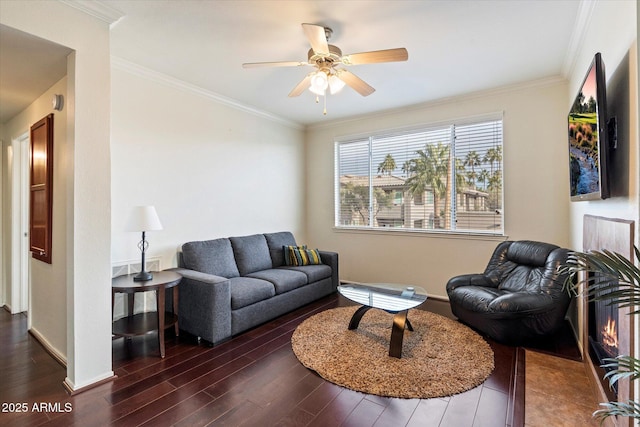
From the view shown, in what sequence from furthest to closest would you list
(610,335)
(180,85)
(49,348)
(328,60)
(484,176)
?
(484,176) < (180,85) < (49,348) < (328,60) < (610,335)

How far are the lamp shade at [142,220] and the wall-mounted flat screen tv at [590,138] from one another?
3.26 meters

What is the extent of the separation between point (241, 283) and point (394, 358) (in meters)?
1.72

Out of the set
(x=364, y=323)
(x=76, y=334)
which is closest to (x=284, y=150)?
(x=364, y=323)

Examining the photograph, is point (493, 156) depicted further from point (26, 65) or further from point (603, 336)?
A: point (26, 65)

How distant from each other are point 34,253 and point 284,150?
3343 millimetres

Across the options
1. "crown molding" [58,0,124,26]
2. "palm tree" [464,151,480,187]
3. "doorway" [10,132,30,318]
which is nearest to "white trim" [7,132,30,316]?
"doorway" [10,132,30,318]

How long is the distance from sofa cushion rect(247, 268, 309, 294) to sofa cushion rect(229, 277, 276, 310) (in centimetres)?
10

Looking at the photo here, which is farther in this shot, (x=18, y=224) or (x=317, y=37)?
(x=18, y=224)

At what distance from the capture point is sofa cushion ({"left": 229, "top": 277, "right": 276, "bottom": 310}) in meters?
3.06

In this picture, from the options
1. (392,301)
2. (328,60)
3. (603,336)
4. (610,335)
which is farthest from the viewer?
(392,301)

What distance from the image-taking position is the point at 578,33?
254cm

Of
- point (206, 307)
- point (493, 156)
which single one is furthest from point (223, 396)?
point (493, 156)

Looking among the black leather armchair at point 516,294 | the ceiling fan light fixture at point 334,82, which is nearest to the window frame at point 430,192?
the black leather armchair at point 516,294

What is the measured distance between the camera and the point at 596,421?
1843mm
